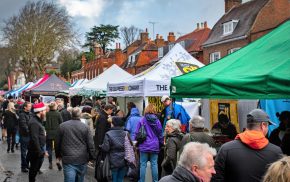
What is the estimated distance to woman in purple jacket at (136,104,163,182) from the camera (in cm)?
846

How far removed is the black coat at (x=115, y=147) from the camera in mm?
7281

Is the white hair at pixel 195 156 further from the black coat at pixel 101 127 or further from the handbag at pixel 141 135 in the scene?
the black coat at pixel 101 127

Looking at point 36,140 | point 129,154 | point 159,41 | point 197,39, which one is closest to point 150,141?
point 129,154

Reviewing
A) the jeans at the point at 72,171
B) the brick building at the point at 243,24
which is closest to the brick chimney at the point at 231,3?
the brick building at the point at 243,24

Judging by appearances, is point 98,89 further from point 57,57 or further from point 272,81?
point 57,57

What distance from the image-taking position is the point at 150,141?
8469mm

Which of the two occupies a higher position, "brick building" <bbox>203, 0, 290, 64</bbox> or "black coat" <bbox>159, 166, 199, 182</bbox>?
"brick building" <bbox>203, 0, 290, 64</bbox>

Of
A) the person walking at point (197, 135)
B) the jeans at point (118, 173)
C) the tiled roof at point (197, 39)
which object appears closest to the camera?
Result: the person walking at point (197, 135)

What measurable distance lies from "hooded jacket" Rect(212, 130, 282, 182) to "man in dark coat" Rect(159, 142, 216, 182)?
1245mm

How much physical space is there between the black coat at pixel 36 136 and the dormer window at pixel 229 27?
29207 mm

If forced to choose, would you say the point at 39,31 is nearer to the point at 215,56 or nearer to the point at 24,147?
the point at 215,56

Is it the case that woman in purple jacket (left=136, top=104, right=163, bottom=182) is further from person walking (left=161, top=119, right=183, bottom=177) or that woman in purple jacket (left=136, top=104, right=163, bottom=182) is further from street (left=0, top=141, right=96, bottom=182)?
street (left=0, top=141, right=96, bottom=182)

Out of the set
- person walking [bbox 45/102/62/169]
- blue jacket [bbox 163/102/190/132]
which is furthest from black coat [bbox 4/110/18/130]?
blue jacket [bbox 163/102/190/132]

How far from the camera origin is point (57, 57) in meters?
48.9
